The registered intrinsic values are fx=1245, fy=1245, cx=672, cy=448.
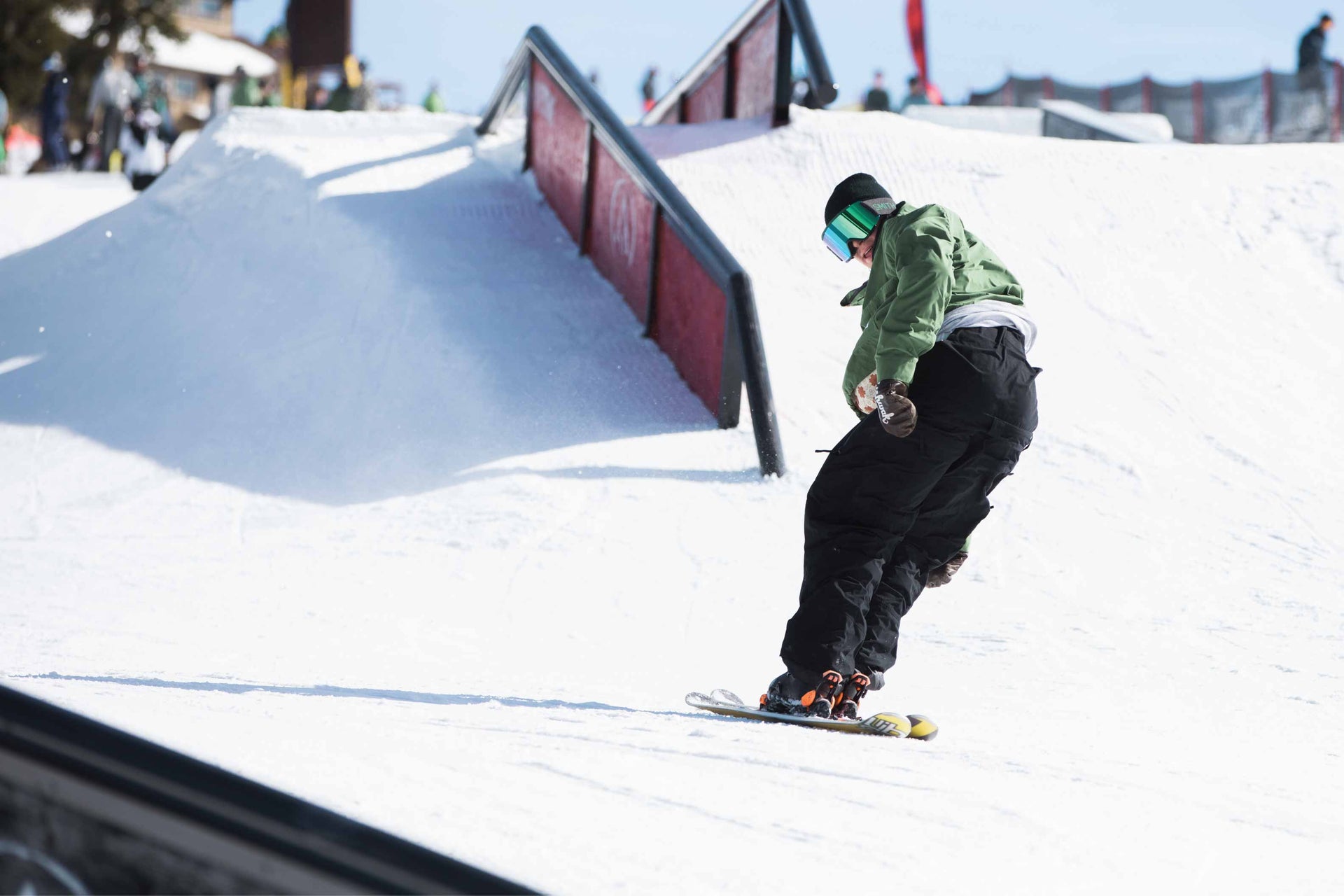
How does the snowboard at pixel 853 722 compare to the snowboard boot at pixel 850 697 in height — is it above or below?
below

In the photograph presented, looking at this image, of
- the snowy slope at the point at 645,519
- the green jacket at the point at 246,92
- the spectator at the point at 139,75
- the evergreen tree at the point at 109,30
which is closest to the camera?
the snowy slope at the point at 645,519

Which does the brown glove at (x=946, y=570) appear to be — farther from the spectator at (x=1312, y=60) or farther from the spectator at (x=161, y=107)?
the spectator at (x=1312, y=60)

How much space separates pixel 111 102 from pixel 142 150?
3.13 meters

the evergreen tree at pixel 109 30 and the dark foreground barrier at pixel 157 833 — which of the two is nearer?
the dark foreground barrier at pixel 157 833

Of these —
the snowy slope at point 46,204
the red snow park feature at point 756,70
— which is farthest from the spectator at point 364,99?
the red snow park feature at point 756,70

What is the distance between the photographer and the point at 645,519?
16.9ft

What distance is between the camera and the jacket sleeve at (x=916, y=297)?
2857 mm

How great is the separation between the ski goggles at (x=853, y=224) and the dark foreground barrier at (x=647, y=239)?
2.46 m

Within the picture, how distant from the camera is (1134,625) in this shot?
4332 millimetres

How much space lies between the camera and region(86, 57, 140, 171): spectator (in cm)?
1477

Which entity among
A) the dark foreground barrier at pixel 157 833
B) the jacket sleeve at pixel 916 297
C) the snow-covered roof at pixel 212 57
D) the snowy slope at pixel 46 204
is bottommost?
the snow-covered roof at pixel 212 57

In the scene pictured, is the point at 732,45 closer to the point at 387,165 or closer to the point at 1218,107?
the point at 387,165

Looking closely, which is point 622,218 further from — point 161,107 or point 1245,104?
point 1245,104

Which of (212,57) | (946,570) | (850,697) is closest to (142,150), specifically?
(946,570)
